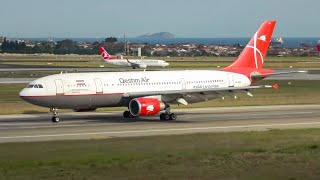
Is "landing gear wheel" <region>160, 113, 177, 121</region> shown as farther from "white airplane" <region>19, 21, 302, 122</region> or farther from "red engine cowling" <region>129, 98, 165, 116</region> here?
"red engine cowling" <region>129, 98, 165, 116</region>

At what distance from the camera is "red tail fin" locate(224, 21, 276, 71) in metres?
52.2

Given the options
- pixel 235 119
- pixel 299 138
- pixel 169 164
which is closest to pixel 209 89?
pixel 235 119

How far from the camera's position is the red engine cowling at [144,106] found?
42438 mm

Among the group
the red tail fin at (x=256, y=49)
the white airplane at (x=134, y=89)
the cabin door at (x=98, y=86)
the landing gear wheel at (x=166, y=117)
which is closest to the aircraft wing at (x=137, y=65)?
the red tail fin at (x=256, y=49)

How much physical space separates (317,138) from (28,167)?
15.8 meters

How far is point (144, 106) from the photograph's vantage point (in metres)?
42.5

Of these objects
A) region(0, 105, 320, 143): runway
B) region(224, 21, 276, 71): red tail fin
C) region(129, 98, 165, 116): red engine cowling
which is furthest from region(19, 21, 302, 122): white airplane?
region(224, 21, 276, 71): red tail fin

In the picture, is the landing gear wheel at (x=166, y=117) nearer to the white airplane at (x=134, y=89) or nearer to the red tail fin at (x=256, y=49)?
the white airplane at (x=134, y=89)

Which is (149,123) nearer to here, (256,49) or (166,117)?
(166,117)

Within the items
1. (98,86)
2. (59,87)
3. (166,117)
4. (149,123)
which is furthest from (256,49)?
(59,87)

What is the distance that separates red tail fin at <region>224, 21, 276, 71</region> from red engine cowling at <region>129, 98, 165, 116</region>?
11.0 m

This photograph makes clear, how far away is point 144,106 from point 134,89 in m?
3.22

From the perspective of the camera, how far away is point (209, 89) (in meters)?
45.4

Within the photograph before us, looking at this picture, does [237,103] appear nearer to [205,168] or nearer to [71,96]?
[71,96]
